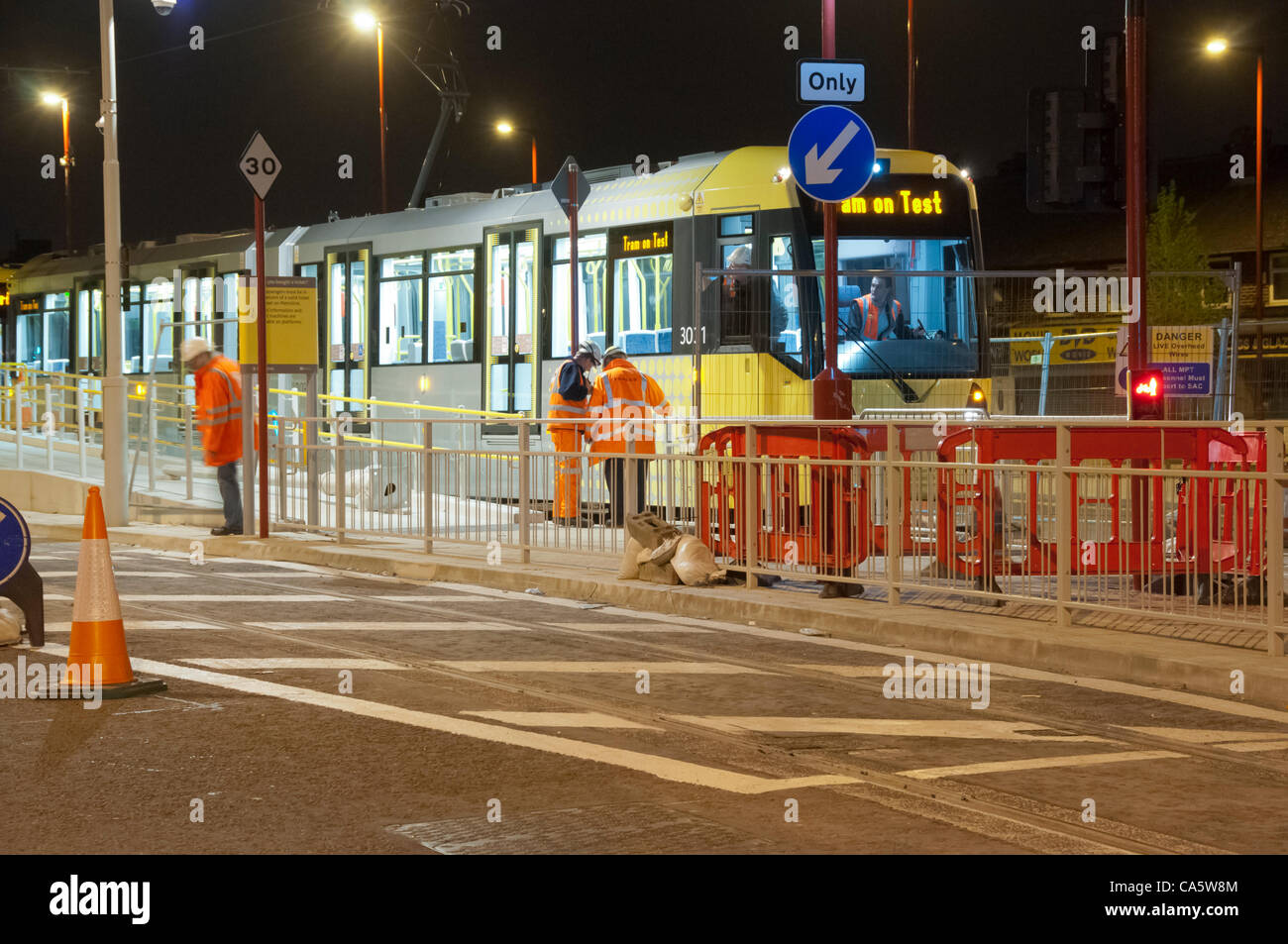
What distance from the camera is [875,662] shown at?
9.39 meters

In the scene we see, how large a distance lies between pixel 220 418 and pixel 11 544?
770cm

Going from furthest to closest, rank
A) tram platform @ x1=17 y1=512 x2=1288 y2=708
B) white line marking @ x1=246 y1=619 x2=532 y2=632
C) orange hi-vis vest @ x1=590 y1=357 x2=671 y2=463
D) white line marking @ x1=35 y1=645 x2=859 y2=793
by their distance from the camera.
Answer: orange hi-vis vest @ x1=590 y1=357 x2=671 y2=463 → white line marking @ x1=246 y1=619 x2=532 y2=632 → tram platform @ x1=17 y1=512 x2=1288 y2=708 → white line marking @ x1=35 y1=645 x2=859 y2=793

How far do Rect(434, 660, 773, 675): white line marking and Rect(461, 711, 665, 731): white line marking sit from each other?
49.7 inches

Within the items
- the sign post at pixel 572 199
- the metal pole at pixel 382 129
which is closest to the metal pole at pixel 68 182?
the metal pole at pixel 382 129

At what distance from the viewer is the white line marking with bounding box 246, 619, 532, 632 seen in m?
10.5

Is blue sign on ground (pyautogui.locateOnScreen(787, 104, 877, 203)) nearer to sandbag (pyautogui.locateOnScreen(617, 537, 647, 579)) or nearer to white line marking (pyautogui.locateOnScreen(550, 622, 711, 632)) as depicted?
sandbag (pyautogui.locateOnScreen(617, 537, 647, 579))

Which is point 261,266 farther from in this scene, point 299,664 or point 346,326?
point 346,326

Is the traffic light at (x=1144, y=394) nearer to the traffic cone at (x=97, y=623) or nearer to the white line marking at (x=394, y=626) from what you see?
the white line marking at (x=394, y=626)

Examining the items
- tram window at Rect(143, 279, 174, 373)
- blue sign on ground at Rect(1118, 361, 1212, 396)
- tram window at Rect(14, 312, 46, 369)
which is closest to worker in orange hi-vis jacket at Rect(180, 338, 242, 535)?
blue sign on ground at Rect(1118, 361, 1212, 396)

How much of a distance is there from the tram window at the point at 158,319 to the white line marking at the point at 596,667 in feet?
67.3

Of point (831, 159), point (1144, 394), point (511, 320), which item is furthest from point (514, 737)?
point (511, 320)
